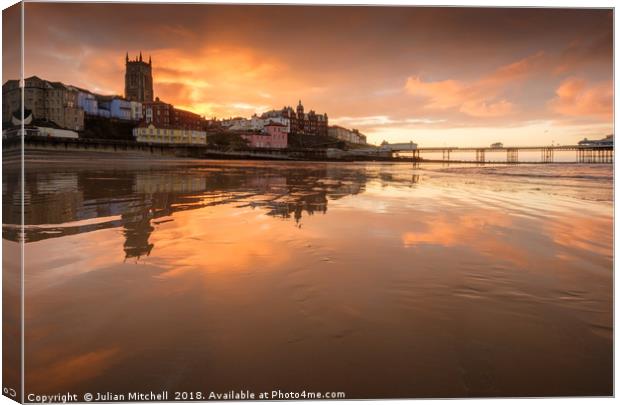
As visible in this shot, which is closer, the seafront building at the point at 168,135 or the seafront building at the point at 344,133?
the seafront building at the point at 344,133

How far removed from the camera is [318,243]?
12.7ft

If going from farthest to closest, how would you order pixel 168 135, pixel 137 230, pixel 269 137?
pixel 168 135 < pixel 269 137 < pixel 137 230

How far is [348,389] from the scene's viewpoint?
6.27 ft

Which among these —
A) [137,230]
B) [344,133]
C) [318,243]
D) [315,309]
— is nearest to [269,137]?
[344,133]

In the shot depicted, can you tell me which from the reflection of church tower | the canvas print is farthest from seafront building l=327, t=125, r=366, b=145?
the reflection of church tower

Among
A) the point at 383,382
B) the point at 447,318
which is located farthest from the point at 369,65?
the point at 383,382

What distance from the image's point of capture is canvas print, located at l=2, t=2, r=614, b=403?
6.23 ft

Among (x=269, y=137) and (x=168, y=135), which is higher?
(x=168, y=135)

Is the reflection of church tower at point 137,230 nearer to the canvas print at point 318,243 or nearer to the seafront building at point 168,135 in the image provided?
the canvas print at point 318,243

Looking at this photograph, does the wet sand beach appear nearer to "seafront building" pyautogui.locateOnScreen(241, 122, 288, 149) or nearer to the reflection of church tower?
the reflection of church tower

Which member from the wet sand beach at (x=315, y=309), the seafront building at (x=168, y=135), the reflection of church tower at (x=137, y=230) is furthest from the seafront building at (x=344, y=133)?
the seafront building at (x=168, y=135)

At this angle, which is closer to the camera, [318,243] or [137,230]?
[318,243]

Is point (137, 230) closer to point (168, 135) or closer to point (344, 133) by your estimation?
point (344, 133)

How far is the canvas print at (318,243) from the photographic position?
6.23 ft
